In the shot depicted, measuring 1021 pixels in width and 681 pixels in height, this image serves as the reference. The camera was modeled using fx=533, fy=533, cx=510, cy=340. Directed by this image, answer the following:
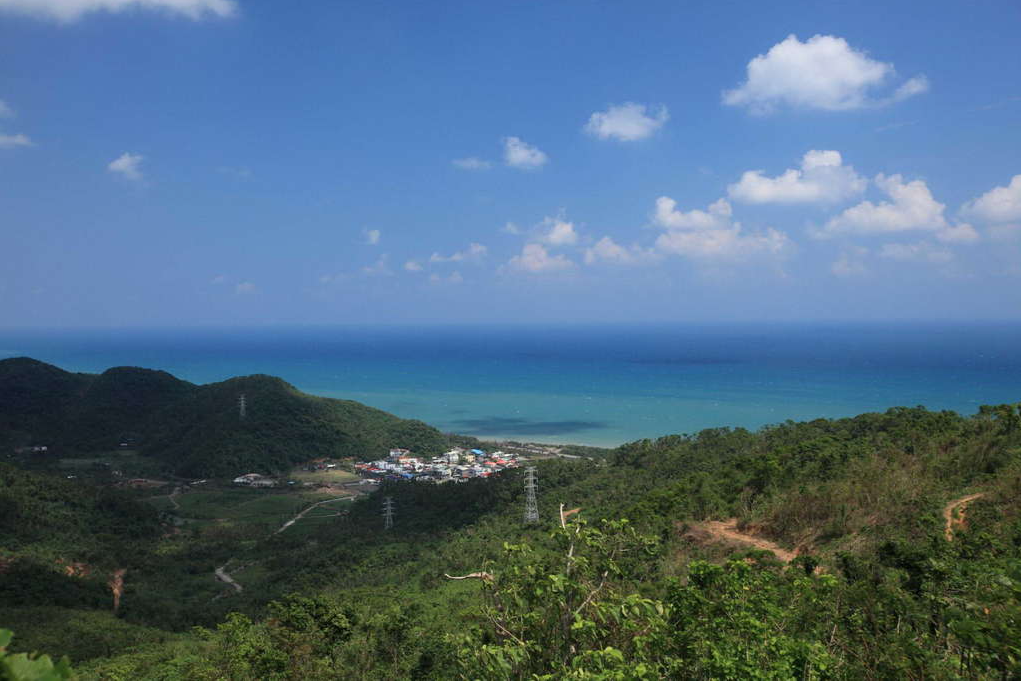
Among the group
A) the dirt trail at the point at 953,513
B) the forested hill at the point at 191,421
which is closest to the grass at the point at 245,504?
the forested hill at the point at 191,421

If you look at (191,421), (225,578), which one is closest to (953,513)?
(225,578)

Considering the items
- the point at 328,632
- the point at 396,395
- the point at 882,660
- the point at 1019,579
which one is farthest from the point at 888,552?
the point at 396,395

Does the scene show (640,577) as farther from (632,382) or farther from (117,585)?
(632,382)

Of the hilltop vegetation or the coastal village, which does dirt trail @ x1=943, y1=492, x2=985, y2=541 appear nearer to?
the hilltop vegetation

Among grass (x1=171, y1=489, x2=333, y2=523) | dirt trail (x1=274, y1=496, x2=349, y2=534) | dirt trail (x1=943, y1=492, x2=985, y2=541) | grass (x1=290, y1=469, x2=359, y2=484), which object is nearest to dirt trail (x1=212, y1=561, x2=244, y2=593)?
dirt trail (x1=274, y1=496, x2=349, y2=534)

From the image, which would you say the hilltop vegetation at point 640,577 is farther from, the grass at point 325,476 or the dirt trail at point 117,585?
the grass at point 325,476

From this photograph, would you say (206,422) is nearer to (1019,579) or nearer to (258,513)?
(258,513)
